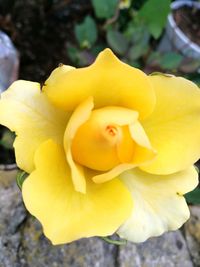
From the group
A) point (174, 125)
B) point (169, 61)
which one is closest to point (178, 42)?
point (169, 61)

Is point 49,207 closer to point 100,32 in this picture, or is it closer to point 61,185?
point 61,185

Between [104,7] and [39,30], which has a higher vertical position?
[104,7]

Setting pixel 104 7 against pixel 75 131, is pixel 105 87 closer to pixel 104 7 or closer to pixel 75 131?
pixel 75 131

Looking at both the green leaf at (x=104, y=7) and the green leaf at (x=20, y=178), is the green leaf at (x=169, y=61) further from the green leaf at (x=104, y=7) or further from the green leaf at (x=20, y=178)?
the green leaf at (x=20, y=178)

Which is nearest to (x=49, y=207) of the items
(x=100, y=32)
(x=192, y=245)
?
(x=192, y=245)

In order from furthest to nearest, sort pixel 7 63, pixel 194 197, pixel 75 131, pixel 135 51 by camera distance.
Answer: pixel 135 51 < pixel 7 63 < pixel 194 197 < pixel 75 131

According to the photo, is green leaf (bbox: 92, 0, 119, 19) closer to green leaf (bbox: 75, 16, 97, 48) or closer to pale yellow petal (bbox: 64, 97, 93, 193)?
green leaf (bbox: 75, 16, 97, 48)
